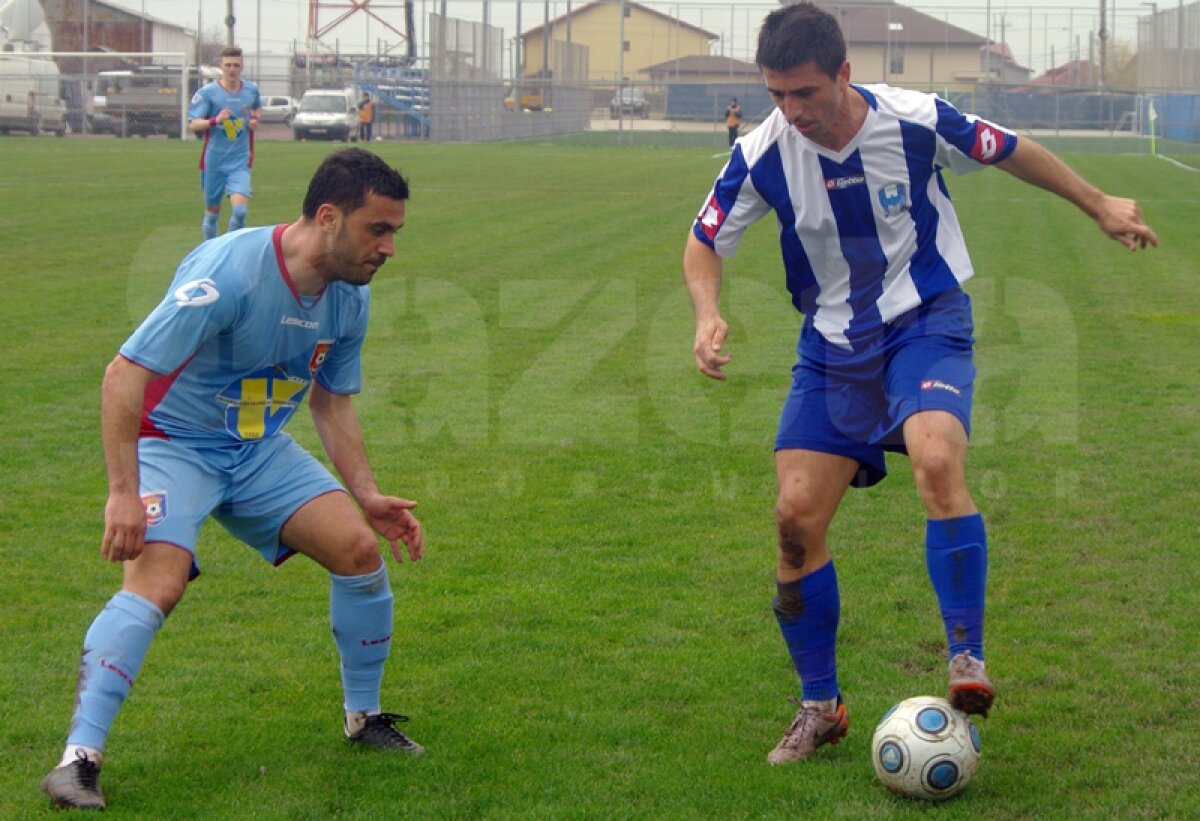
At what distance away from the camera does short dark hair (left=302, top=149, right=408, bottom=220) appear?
399 cm

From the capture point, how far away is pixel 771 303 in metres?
13.3

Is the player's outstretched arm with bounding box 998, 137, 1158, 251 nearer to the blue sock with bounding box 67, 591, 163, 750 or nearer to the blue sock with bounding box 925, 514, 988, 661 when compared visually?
the blue sock with bounding box 925, 514, 988, 661

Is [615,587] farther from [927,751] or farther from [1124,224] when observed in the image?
[1124,224]

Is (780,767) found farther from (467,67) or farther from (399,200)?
(467,67)

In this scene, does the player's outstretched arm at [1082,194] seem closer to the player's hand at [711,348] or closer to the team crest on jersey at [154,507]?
the player's hand at [711,348]

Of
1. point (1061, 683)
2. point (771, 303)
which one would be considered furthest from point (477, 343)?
point (1061, 683)

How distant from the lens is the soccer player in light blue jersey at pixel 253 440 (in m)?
3.83

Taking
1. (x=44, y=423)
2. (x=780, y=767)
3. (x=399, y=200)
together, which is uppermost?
(x=399, y=200)

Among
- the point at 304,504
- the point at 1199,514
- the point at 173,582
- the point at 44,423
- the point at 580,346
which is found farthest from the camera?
the point at 580,346

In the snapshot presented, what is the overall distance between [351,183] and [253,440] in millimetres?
843

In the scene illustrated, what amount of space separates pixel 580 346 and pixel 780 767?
7.19 metres

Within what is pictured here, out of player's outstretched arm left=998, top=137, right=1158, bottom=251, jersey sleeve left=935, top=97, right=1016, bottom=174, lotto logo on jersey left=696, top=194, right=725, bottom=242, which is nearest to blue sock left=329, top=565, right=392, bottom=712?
lotto logo on jersey left=696, top=194, right=725, bottom=242

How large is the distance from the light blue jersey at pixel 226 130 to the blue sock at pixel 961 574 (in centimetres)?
1334

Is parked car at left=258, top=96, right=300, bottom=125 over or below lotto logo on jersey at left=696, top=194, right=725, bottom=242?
over
